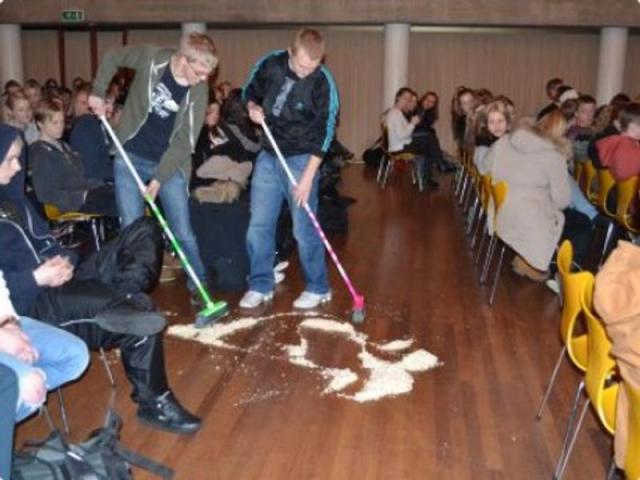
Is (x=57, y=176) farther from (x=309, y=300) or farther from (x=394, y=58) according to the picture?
(x=394, y=58)

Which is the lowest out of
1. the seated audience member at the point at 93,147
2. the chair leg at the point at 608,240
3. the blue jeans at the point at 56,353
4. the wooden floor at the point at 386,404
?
the wooden floor at the point at 386,404

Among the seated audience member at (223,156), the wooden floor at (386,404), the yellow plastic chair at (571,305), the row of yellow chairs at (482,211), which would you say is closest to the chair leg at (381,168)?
the row of yellow chairs at (482,211)

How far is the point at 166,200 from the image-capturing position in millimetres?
4305

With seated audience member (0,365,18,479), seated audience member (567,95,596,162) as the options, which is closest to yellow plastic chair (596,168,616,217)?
seated audience member (567,95,596,162)

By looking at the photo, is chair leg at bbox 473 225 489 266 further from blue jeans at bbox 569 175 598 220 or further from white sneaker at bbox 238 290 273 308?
white sneaker at bbox 238 290 273 308

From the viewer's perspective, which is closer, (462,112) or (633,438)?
(633,438)

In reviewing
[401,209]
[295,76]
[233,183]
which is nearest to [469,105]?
[401,209]

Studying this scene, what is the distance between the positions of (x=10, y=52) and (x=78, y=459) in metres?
11.5

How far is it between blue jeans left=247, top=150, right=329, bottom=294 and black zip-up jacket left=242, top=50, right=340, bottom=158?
0.34ft

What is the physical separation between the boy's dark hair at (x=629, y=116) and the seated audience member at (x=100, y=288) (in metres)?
3.61

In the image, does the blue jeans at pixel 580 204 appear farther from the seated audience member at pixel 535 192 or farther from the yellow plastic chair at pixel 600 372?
the yellow plastic chair at pixel 600 372

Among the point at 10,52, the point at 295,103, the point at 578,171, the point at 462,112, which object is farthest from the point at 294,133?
the point at 10,52

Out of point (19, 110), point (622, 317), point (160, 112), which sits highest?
point (160, 112)

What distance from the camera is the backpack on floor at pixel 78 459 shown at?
2090mm
